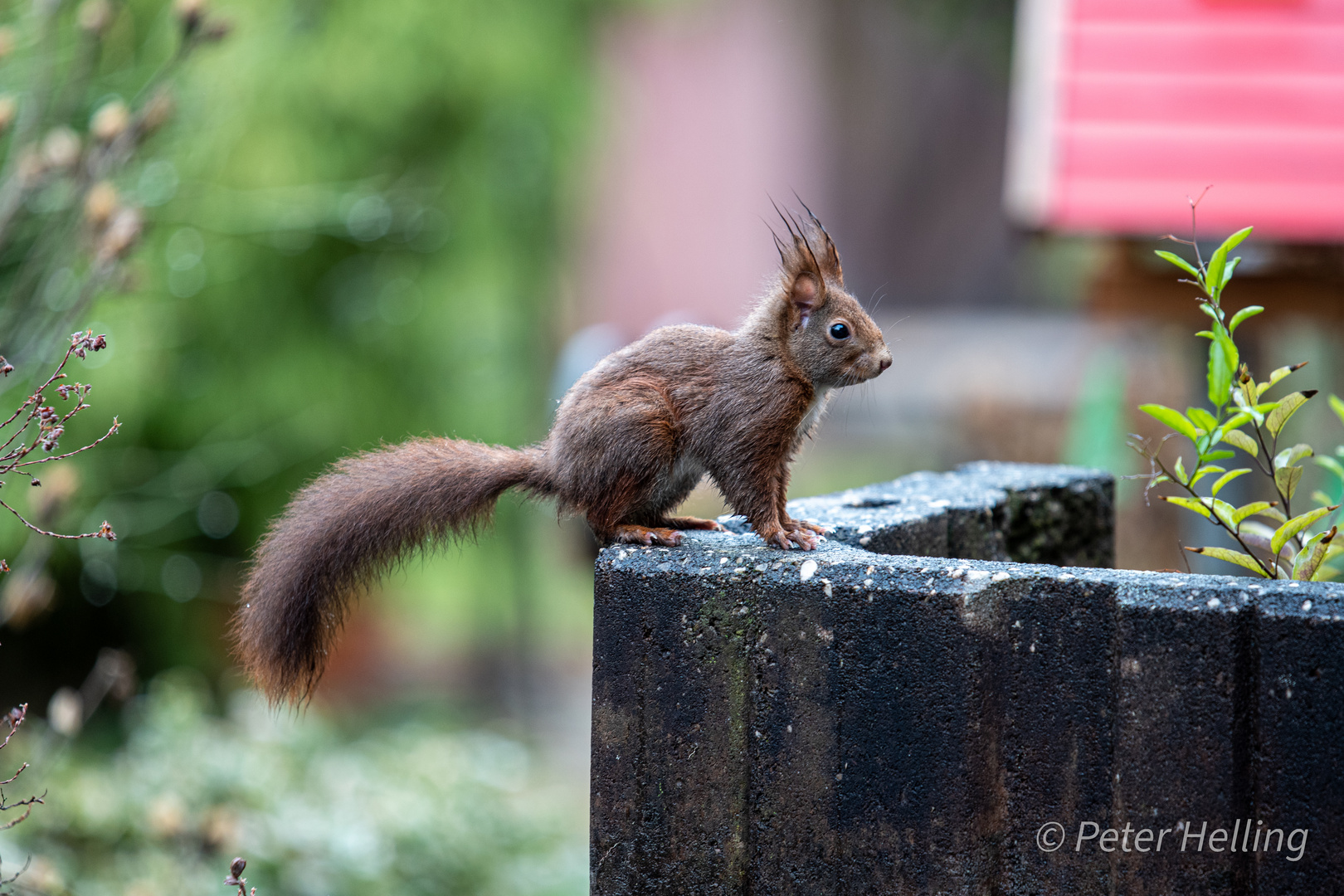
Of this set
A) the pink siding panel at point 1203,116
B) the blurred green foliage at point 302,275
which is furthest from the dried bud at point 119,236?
the pink siding panel at point 1203,116

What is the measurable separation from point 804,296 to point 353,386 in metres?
4.74

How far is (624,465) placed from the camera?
233 centimetres

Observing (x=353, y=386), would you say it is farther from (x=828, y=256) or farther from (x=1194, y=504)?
(x=1194, y=504)

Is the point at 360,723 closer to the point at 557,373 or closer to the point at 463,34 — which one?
the point at 557,373

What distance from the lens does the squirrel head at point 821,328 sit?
8.03 feet

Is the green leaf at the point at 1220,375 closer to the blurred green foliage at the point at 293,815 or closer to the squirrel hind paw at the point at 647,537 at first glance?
the squirrel hind paw at the point at 647,537

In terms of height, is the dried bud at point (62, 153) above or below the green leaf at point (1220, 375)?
above

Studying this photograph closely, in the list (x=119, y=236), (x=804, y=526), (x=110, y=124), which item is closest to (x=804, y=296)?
(x=804, y=526)

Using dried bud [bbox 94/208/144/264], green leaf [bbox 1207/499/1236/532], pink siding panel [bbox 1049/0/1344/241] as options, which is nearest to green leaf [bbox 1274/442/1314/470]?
green leaf [bbox 1207/499/1236/532]

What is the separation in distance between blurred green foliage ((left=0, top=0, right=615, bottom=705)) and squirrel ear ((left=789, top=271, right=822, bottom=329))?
152 inches

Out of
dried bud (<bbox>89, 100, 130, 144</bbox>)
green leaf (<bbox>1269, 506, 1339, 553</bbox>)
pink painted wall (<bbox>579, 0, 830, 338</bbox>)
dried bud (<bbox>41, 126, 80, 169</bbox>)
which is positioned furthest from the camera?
pink painted wall (<bbox>579, 0, 830, 338</bbox>)

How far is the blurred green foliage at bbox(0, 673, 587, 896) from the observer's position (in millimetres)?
4520

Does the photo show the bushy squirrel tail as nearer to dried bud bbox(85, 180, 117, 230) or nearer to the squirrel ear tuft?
the squirrel ear tuft

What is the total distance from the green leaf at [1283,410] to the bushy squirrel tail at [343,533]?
1.31 metres
